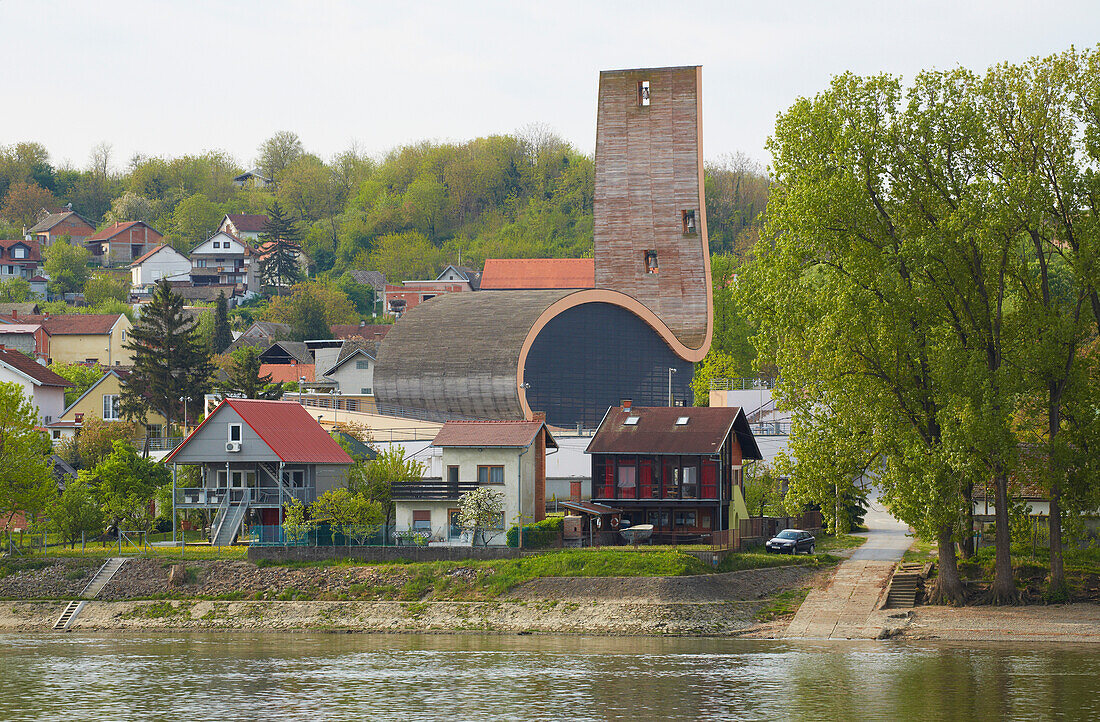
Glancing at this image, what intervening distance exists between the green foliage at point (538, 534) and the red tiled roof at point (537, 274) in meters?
68.7

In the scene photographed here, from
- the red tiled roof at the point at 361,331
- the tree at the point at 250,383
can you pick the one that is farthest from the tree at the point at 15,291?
the tree at the point at 250,383

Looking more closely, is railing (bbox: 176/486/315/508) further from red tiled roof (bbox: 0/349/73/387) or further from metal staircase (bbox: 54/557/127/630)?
red tiled roof (bbox: 0/349/73/387)

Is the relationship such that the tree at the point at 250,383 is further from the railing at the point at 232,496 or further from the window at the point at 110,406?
the railing at the point at 232,496

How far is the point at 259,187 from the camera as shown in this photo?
648ft

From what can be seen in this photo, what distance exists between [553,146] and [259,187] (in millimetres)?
46405

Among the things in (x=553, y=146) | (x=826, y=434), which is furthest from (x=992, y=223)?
(x=553, y=146)

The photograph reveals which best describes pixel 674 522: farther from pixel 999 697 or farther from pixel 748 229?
pixel 748 229

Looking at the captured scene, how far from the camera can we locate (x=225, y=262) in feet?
501

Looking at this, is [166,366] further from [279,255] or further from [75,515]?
[279,255]

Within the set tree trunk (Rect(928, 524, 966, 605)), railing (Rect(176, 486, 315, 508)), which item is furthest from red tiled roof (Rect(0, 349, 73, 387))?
tree trunk (Rect(928, 524, 966, 605))

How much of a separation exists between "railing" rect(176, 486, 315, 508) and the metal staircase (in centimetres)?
454

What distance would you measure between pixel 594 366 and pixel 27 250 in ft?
324

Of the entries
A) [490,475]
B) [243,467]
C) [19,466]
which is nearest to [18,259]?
[19,466]

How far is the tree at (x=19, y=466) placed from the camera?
5075 cm
